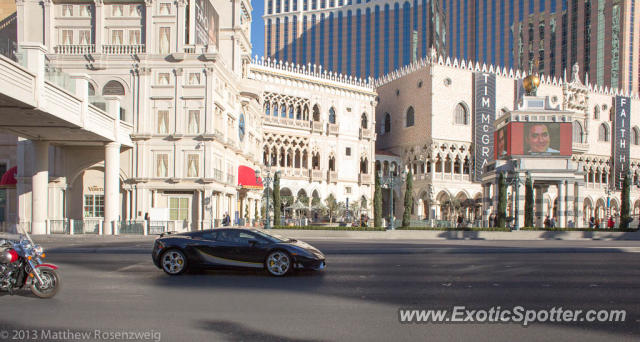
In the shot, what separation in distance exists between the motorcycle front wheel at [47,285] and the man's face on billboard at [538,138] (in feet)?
142

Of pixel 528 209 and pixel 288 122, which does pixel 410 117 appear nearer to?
pixel 288 122

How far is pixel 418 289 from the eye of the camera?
11.2 meters

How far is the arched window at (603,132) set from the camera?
248 feet

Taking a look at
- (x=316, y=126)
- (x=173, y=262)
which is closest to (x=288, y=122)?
(x=316, y=126)

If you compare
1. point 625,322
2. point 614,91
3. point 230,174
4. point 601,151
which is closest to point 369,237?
point 230,174

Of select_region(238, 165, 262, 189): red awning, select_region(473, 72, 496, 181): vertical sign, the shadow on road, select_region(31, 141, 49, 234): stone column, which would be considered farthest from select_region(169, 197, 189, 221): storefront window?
select_region(473, 72, 496, 181): vertical sign

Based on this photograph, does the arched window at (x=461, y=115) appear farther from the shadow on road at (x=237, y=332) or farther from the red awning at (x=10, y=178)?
the shadow on road at (x=237, y=332)

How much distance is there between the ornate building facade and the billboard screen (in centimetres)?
1671

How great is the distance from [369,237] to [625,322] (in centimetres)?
2480

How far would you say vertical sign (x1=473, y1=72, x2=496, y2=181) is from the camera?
221 ft

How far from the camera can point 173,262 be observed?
1322cm

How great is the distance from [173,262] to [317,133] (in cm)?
4849

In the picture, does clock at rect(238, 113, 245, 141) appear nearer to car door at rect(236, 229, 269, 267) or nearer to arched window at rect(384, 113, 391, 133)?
car door at rect(236, 229, 269, 267)

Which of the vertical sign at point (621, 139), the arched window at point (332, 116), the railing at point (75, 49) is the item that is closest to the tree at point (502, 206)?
the arched window at point (332, 116)
